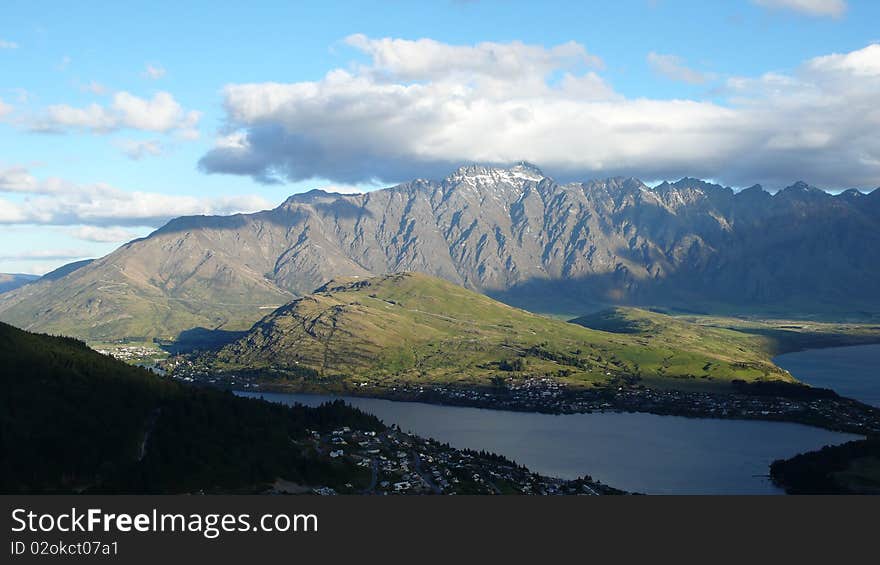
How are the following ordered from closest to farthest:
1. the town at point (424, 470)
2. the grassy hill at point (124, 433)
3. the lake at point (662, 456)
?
the grassy hill at point (124, 433)
the town at point (424, 470)
the lake at point (662, 456)

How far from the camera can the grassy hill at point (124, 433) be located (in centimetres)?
11494

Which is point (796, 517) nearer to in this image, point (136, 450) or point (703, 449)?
point (136, 450)

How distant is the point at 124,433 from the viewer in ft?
427

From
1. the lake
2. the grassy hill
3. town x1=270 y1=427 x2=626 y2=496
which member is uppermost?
the grassy hill

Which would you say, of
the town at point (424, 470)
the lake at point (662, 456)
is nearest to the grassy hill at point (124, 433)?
the town at point (424, 470)

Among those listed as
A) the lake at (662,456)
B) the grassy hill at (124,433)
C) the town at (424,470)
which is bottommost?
the lake at (662,456)

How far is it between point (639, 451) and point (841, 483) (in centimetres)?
4670

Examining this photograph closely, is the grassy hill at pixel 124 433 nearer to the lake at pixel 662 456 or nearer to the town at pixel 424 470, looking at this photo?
the town at pixel 424 470

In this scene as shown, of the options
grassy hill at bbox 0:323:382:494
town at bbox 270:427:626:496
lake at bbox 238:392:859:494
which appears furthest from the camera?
lake at bbox 238:392:859:494

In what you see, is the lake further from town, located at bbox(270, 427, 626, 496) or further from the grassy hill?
the grassy hill

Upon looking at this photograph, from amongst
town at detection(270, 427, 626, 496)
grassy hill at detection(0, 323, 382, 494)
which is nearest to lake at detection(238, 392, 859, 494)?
town at detection(270, 427, 626, 496)

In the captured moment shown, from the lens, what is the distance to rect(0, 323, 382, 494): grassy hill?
114938mm

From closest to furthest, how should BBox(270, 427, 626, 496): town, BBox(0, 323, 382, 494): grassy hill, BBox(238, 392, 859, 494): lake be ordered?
BBox(0, 323, 382, 494): grassy hill → BBox(270, 427, 626, 496): town → BBox(238, 392, 859, 494): lake

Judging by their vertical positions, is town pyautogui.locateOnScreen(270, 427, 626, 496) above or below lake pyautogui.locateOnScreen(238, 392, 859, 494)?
above
